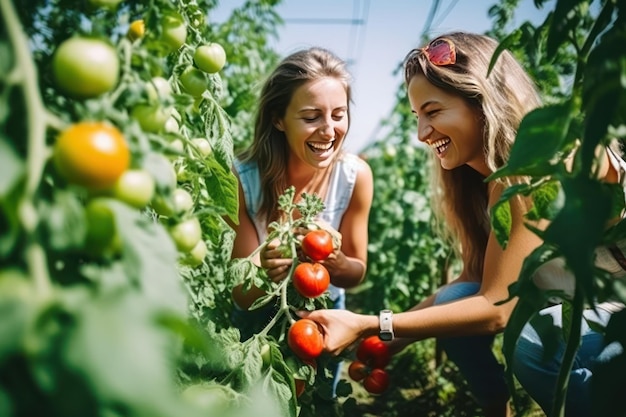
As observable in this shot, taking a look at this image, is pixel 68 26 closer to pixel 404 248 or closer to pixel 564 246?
pixel 564 246

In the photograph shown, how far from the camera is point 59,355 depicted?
1.27 ft

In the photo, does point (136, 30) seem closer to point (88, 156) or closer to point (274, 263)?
point (88, 156)

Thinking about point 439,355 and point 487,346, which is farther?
point 439,355

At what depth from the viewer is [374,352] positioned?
1999mm

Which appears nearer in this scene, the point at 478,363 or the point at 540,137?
the point at 540,137

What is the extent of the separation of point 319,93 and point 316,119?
0.34ft

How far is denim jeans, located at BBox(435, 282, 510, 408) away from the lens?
209 cm

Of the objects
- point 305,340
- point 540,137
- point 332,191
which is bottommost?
point 305,340

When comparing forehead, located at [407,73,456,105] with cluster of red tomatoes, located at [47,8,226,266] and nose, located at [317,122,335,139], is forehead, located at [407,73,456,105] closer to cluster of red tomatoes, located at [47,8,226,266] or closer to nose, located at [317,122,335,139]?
nose, located at [317,122,335,139]

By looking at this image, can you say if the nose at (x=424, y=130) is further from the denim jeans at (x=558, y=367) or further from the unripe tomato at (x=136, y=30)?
the unripe tomato at (x=136, y=30)

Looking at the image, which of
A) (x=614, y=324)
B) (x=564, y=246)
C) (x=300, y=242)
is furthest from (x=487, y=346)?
(x=564, y=246)

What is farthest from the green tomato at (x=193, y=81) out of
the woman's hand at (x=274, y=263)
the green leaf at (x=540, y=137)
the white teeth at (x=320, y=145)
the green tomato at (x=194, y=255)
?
the white teeth at (x=320, y=145)

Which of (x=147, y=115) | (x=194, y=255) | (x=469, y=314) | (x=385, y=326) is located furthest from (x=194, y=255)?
(x=469, y=314)

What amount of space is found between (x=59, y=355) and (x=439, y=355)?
9.21 feet
